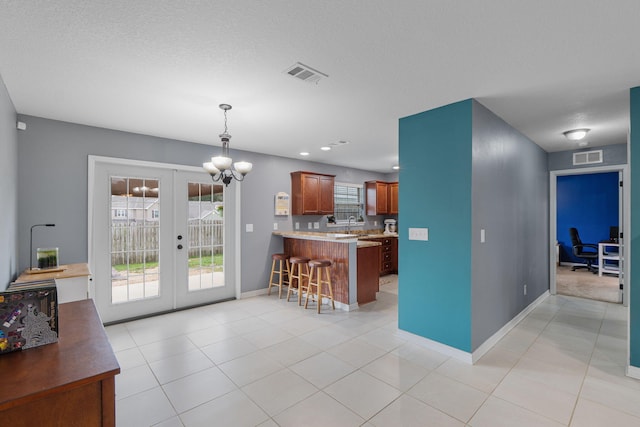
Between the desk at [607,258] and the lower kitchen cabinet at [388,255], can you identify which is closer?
the desk at [607,258]

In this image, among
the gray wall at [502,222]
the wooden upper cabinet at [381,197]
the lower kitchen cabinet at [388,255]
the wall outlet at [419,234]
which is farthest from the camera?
the wooden upper cabinet at [381,197]

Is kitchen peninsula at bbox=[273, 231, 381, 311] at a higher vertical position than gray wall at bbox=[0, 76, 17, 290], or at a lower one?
lower

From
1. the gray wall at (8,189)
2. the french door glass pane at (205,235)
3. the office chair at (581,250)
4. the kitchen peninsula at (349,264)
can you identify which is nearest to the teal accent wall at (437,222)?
the kitchen peninsula at (349,264)

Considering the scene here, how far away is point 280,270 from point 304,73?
353cm

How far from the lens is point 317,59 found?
2.18m

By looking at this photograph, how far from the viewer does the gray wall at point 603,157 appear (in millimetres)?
4520

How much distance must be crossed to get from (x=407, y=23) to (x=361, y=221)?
Answer: 5.88 m

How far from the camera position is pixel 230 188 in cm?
499

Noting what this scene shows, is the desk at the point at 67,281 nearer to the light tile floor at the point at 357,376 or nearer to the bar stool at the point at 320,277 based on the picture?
the light tile floor at the point at 357,376

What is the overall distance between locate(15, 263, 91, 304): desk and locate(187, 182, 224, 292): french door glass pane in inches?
64.7

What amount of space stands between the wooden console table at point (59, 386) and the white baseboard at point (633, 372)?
380 centimetres

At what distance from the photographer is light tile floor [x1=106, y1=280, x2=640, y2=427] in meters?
2.12

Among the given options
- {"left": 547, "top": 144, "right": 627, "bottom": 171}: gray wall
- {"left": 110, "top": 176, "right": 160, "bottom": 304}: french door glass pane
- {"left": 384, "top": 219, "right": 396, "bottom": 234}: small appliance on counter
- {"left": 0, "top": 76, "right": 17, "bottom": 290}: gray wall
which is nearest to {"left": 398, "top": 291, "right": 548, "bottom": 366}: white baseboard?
{"left": 547, "top": 144, "right": 627, "bottom": 171}: gray wall

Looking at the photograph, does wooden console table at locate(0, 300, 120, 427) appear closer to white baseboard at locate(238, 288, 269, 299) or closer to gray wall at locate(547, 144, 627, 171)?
white baseboard at locate(238, 288, 269, 299)
